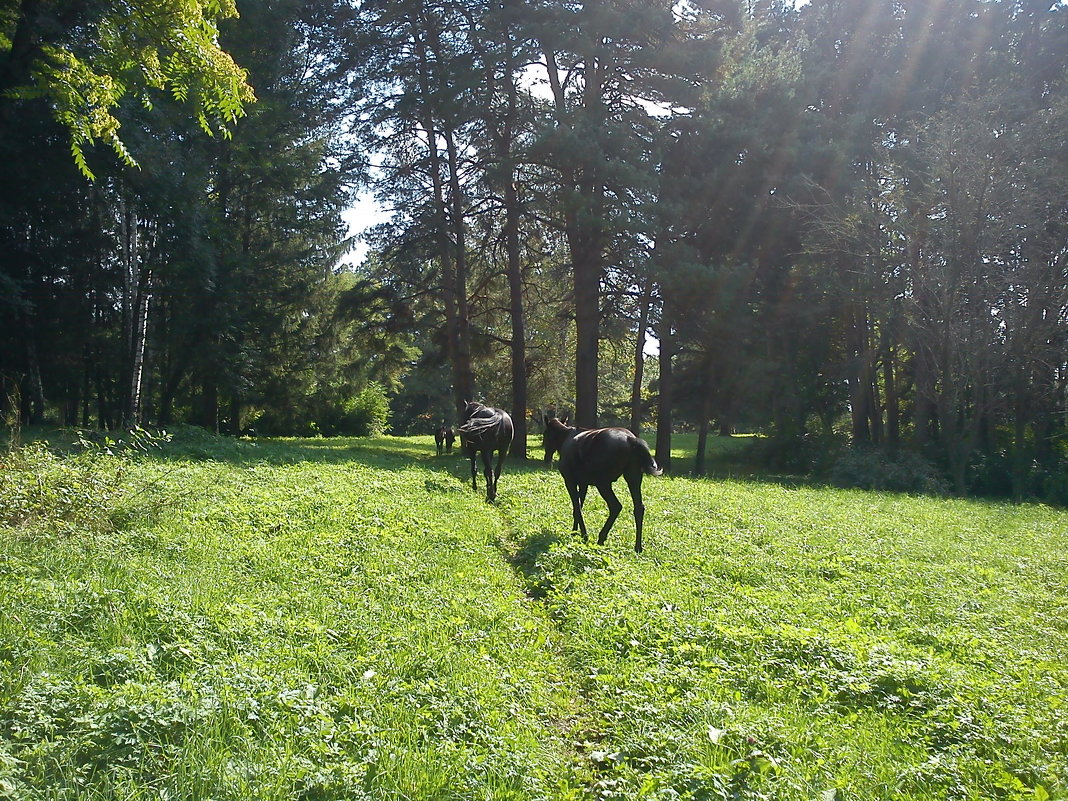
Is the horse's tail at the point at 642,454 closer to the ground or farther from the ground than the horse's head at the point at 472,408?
closer to the ground

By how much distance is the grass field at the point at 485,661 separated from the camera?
154 inches

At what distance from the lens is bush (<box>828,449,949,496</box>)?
24125mm

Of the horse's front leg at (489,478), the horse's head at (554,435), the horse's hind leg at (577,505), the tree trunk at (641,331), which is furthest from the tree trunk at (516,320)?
the horse's hind leg at (577,505)

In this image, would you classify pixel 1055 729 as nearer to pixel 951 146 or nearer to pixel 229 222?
pixel 951 146

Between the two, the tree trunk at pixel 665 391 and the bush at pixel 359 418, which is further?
the bush at pixel 359 418

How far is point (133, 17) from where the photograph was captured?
8570 mm

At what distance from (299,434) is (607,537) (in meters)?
36.5

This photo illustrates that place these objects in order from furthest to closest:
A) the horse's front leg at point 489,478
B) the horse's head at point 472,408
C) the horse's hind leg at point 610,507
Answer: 1. the horse's head at point 472,408
2. the horse's front leg at point 489,478
3. the horse's hind leg at point 610,507

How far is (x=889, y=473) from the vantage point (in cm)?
2461

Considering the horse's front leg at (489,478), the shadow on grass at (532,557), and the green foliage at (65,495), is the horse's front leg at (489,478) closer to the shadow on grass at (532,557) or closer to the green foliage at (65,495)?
the shadow on grass at (532,557)

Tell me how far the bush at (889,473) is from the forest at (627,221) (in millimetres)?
159

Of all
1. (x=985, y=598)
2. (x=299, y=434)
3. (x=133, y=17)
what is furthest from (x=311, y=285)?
(x=985, y=598)

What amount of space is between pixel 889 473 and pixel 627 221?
→ 1238 cm

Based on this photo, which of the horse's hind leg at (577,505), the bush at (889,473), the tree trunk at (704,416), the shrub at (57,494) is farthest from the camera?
the tree trunk at (704,416)
